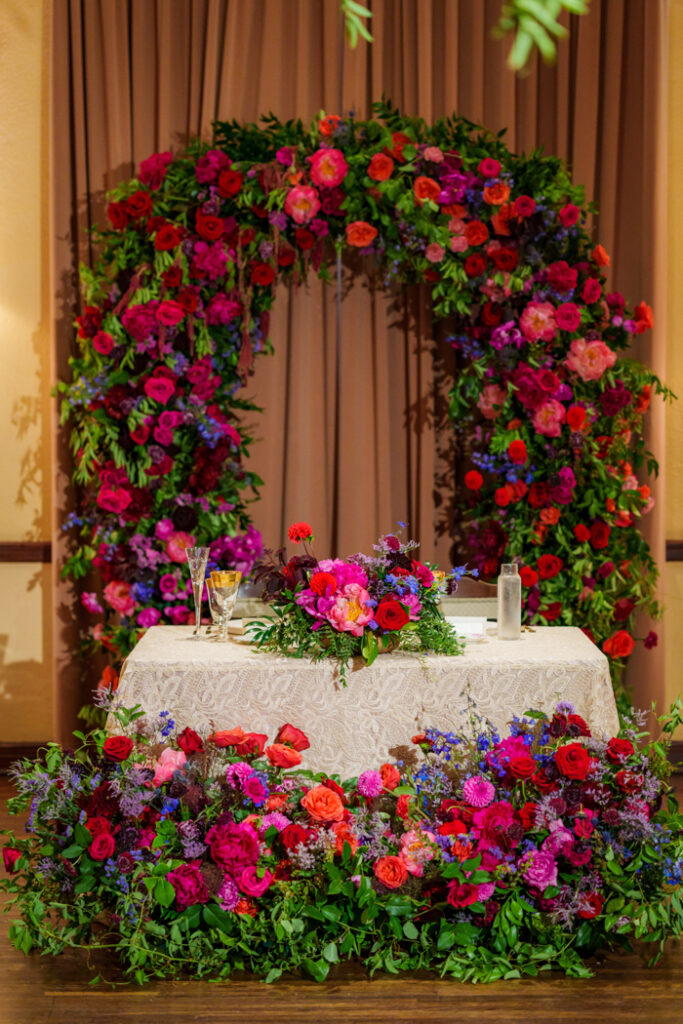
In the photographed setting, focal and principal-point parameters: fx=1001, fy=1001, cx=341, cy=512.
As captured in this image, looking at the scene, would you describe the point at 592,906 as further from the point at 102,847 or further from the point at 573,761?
the point at 102,847

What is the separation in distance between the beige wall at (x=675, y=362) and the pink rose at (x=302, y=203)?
62.4 inches

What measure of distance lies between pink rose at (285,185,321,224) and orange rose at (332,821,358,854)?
6.96 ft

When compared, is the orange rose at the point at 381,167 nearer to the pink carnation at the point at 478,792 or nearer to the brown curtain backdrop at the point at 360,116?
the brown curtain backdrop at the point at 360,116

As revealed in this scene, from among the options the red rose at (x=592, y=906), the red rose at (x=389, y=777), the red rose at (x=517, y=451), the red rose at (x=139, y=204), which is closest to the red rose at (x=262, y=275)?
the red rose at (x=139, y=204)

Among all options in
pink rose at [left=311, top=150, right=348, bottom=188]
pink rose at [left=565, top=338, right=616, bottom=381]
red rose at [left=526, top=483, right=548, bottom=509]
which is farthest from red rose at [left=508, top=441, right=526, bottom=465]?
pink rose at [left=311, top=150, right=348, bottom=188]

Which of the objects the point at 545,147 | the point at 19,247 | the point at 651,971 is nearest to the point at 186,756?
the point at 651,971

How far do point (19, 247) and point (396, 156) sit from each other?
160 centimetres

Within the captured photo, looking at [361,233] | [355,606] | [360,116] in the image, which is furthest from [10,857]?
[360,116]

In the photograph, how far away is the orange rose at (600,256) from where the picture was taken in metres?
3.58

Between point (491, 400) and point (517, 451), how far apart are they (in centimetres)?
23

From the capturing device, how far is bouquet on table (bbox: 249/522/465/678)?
2387mm

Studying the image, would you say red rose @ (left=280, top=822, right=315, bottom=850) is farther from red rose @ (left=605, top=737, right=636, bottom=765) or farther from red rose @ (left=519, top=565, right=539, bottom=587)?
red rose @ (left=519, top=565, right=539, bottom=587)

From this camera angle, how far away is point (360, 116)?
3.95 meters

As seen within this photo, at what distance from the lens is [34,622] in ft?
13.5
